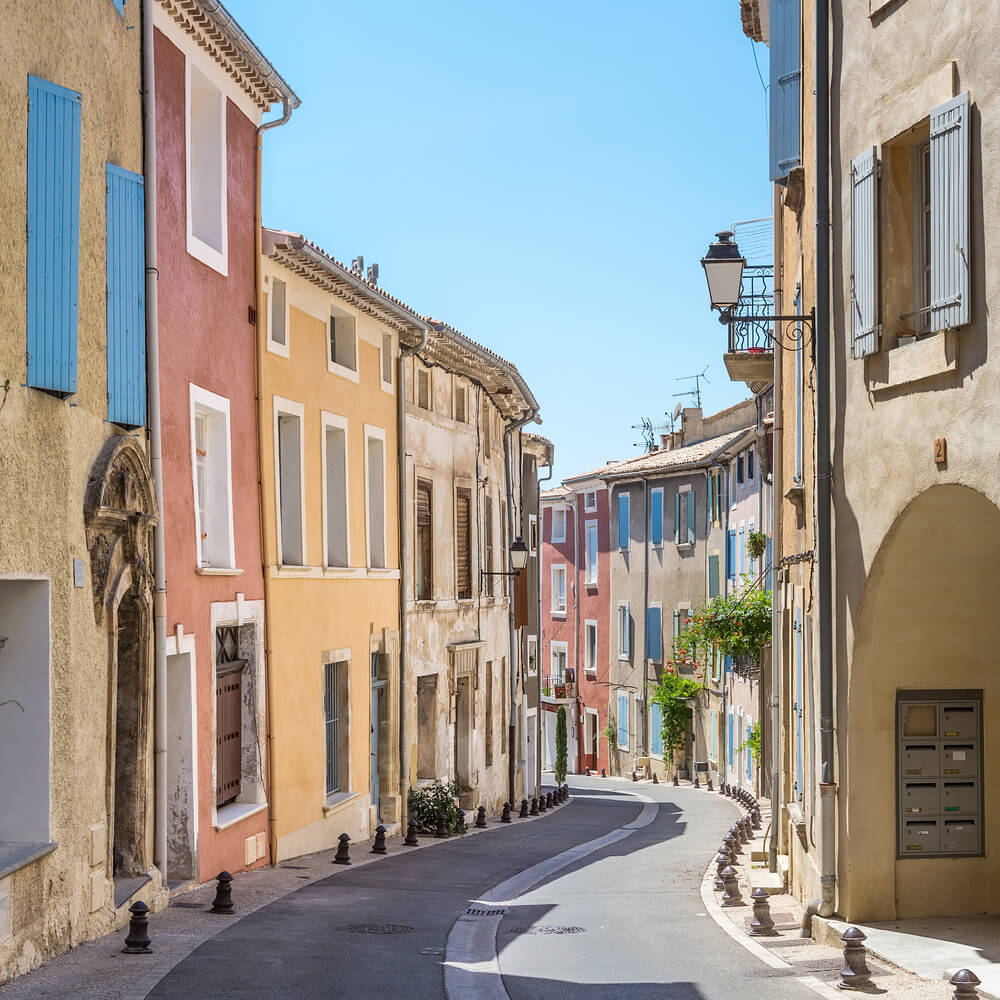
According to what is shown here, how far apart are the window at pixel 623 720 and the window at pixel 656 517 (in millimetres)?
5703

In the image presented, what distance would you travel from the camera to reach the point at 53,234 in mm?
9891

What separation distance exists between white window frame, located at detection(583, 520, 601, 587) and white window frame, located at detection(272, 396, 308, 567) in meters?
34.3

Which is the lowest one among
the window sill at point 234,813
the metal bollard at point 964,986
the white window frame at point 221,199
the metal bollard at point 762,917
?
the metal bollard at point 762,917

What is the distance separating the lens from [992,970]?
9.07m

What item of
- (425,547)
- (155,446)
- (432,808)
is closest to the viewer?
(155,446)

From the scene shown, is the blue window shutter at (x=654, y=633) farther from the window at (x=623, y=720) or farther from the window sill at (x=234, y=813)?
the window sill at (x=234, y=813)

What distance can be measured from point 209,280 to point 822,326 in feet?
20.4

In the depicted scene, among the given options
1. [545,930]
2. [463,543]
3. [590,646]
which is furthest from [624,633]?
[545,930]

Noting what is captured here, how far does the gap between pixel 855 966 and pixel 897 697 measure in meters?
2.64

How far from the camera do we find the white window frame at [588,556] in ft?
170

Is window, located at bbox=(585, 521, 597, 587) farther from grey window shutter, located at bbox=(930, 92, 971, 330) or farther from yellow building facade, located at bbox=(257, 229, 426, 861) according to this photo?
grey window shutter, located at bbox=(930, 92, 971, 330)

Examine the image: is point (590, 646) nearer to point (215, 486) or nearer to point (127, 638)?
point (215, 486)

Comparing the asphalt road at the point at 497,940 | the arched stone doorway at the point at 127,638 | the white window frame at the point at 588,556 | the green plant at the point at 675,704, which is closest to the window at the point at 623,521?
the white window frame at the point at 588,556

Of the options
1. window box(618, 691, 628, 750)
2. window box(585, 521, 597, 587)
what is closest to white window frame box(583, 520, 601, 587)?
window box(585, 521, 597, 587)
